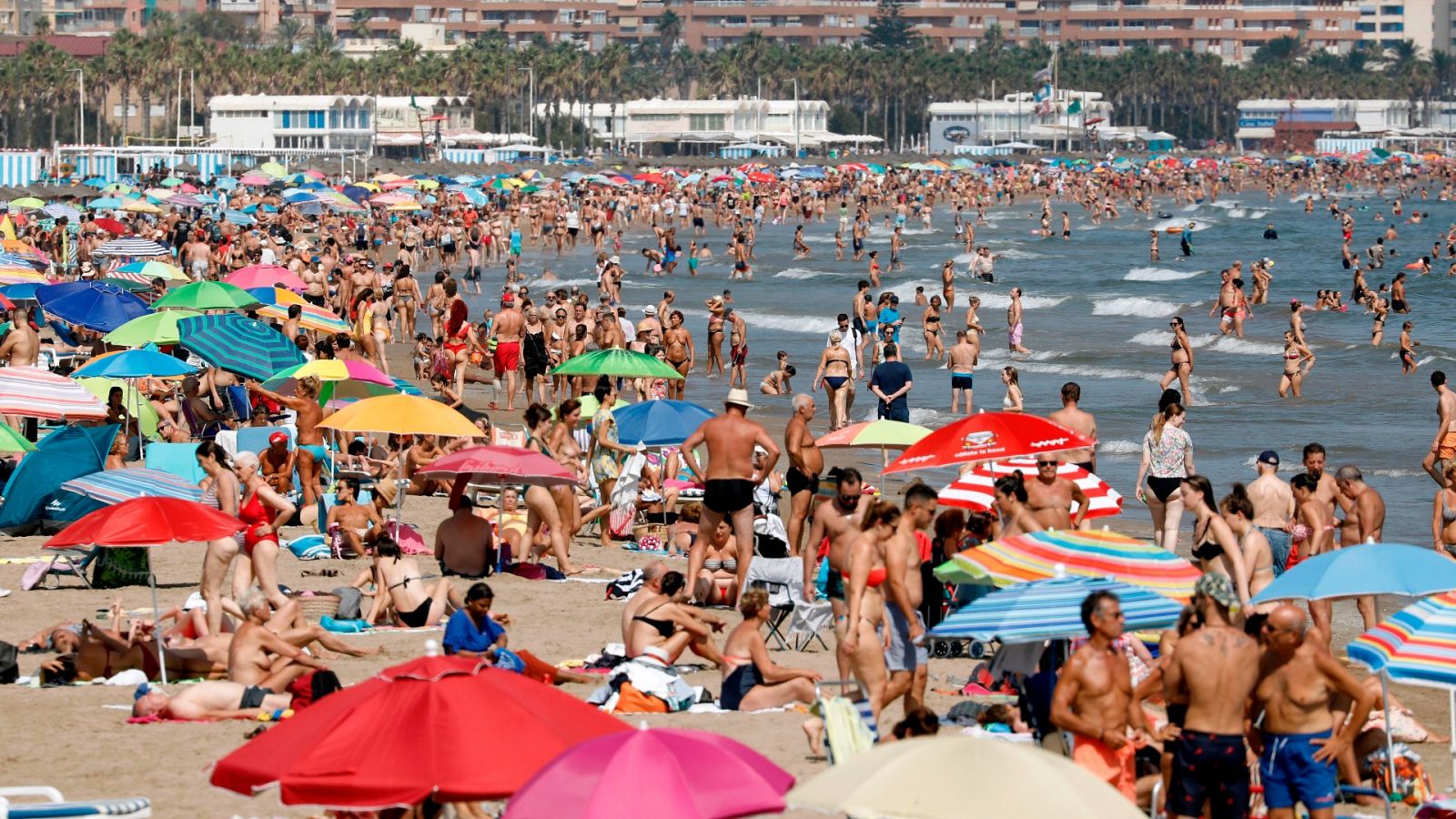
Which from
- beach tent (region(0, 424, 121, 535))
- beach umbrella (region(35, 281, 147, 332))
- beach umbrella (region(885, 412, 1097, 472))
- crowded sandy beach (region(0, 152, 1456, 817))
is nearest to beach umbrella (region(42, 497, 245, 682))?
crowded sandy beach (region(0, 152, 1456, 817))

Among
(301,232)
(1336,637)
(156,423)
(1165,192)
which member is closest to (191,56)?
(1165,192)

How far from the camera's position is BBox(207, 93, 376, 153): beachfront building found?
3652 inches

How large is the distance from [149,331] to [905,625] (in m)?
10.7

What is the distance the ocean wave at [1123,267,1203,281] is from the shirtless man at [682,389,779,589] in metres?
37.9

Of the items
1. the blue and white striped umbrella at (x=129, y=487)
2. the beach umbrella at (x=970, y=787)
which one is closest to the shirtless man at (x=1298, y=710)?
the beach umbrella at (x=970, y=787)

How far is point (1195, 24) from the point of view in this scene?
6452 inches

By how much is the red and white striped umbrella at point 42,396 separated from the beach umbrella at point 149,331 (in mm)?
2745

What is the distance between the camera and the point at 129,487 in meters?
10.7

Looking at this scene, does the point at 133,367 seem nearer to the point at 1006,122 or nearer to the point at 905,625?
the point at 905,625

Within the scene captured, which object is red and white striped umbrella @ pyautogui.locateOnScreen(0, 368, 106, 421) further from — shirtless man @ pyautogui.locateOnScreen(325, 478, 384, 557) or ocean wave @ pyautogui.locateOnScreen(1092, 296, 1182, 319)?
ocean wave @ pyautogui.locateOnScreen(1092, 296, 1182, 319)

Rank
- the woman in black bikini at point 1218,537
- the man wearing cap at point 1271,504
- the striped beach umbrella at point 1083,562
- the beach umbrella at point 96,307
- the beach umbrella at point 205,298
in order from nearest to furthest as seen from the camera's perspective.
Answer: the striped beach umbrella at point 1083,562 < the woman in black bikini at point 1218,537 < the man wearing cap at point 1271,504 < the beach umbrella at point 205,298 < the beach umbrella at point 96,307

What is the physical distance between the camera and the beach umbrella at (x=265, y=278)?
71.8 feet

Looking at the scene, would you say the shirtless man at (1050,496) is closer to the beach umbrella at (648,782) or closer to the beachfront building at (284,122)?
the beach umbrella at (648,782)

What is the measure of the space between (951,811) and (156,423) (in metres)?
13.2
